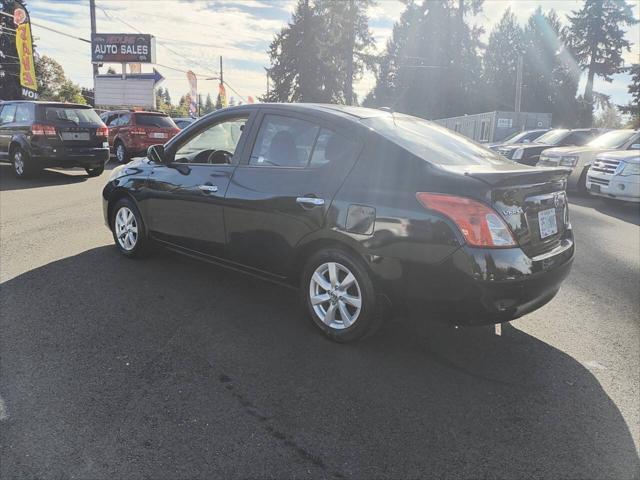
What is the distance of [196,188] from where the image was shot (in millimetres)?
4320

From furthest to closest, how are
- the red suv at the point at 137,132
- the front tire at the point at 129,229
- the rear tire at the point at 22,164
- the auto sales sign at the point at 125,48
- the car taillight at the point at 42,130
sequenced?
the auto sales sign at the point at 125,48, the red suv at the point at 137,132, the rear tire at the point at 22,164, the car taillight at the point at 42,130, the front tire at the point at 129,229

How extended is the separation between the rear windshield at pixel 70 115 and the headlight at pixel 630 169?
36.2ft

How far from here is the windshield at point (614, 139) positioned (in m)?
11.7

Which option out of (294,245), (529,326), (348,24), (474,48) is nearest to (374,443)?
(294,245)

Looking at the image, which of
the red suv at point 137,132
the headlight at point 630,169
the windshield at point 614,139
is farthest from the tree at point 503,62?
the headlight at point 630,169

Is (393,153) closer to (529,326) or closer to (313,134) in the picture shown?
(313,134)

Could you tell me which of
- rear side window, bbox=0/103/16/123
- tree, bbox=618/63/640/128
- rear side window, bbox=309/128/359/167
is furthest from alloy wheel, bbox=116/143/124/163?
tree, bbox=618/63/640/128

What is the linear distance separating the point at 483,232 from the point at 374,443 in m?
1.32

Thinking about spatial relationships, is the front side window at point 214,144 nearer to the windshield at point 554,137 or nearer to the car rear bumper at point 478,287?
the car rear bumper at point 478,287

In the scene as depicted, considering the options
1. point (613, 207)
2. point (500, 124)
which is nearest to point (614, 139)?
point (613, 207)

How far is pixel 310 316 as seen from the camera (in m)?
3.66

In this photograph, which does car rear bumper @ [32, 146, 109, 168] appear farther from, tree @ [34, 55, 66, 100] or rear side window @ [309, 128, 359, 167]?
tree @ [34, 55, 66, 100]

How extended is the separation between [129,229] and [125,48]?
133 feet

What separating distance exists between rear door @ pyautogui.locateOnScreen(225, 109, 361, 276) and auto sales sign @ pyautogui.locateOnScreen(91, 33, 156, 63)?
132 feet
